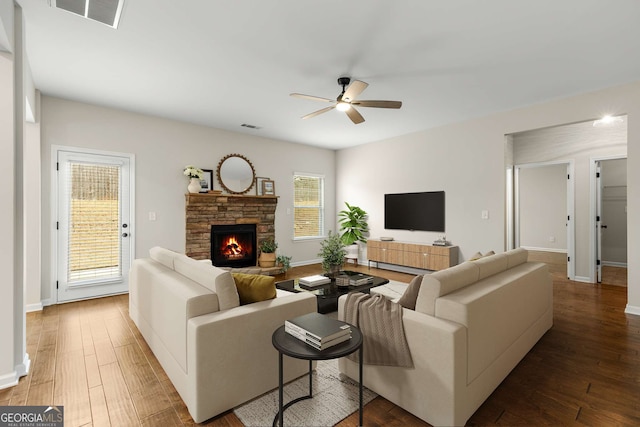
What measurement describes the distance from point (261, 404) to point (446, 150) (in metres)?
5.02

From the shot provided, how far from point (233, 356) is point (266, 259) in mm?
4035

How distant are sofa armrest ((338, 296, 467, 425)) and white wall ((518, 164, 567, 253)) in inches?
240

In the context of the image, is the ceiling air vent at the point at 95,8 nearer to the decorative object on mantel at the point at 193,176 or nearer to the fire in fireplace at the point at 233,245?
the decorative object on mantel at the point at 193,176

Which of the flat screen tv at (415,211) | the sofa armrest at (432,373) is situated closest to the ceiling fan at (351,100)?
the sofa armrest at (432,373)

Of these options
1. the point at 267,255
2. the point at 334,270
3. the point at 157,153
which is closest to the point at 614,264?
the point at 334,270

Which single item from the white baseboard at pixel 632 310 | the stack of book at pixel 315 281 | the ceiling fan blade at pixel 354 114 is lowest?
the white baseboard at pixel 632 310

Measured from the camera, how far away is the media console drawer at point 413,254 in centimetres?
528

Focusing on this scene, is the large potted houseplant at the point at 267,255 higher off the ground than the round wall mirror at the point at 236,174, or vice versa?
the round wall mirror at the point at 236,174

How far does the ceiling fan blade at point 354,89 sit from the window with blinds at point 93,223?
146 inches

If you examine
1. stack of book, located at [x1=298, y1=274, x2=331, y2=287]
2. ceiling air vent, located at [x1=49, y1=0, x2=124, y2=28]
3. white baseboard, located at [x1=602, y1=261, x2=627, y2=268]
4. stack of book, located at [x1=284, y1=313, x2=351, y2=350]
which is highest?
ceiling air vent, located at [x1=49, y1=0, x2=124, y2=28]

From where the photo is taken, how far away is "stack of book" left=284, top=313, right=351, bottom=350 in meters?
1.57

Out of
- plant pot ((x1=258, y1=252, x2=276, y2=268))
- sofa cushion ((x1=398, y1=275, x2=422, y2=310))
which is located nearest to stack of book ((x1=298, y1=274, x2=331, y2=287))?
sofa cushion ((x1=398, y1=275, x2=422, y2=310))

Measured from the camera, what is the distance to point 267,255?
5.91 m

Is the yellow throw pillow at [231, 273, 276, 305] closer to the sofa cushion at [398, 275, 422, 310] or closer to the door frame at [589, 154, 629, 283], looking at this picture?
the sofa cushion at [398, 275, 422, 310]
